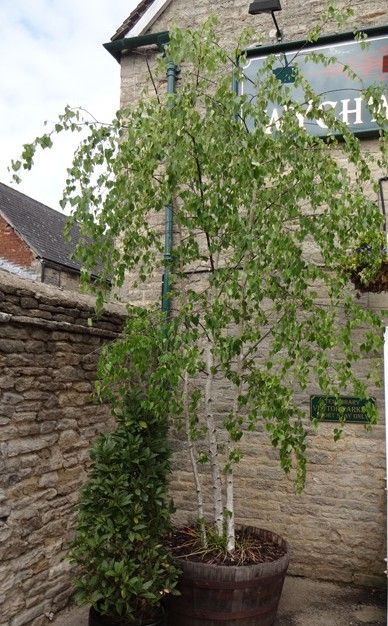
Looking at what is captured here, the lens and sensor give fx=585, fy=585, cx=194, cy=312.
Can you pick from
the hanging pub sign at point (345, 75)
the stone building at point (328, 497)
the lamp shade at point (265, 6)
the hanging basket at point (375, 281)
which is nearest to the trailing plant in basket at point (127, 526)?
the stone building at point (328, 497)

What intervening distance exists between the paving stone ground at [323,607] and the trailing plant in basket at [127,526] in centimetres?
84

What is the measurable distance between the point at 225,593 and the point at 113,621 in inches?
28.3

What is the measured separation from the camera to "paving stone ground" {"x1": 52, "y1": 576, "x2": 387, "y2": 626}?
427 cm

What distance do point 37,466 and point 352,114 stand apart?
13.4 ft

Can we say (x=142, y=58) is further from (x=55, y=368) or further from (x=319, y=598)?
(x=319, y=598)

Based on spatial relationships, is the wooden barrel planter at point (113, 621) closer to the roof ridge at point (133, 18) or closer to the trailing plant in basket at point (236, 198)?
the trailing plant in basket at point (236, 198)

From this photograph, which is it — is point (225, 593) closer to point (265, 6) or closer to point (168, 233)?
point (168, 233)

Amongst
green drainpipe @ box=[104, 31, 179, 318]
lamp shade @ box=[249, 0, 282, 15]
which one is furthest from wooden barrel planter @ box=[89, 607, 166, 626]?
lamp shade @ box=[249, 0, 282, 15]

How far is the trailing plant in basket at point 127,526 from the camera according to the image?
11.6ft

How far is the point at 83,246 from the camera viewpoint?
3.90 m

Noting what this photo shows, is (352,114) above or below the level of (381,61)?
below

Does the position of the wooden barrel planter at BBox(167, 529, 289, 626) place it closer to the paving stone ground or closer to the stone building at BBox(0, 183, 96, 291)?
the paving stone ground

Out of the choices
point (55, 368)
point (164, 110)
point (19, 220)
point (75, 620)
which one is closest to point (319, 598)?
point (75, 620)

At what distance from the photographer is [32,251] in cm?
1541
